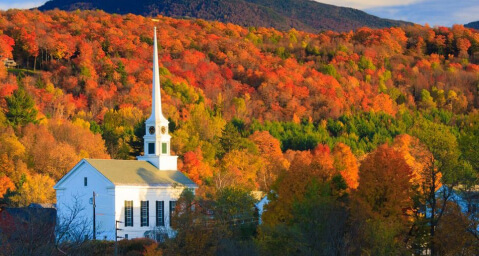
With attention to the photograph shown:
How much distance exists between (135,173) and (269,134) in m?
60.1

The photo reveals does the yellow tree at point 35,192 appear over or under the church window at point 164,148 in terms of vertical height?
under

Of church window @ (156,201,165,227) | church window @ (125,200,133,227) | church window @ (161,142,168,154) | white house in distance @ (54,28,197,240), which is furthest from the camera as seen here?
church window @ (161,142,168,154)

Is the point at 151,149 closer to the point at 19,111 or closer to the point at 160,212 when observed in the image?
the point at 160,212

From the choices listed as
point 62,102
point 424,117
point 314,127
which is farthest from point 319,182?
point 424,117

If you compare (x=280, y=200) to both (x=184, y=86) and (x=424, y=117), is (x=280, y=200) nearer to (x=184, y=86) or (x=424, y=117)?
(x=184, y=86)

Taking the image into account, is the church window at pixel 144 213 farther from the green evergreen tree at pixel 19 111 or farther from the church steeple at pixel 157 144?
the green evergreen tree at pixel 19 111

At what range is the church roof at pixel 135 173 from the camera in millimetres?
75875

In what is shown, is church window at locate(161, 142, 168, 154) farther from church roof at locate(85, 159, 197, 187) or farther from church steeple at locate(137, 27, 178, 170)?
church roof at locate(85, 159, 197, 187)

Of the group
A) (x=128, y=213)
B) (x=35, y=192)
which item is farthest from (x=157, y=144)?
(x=35, y=192)

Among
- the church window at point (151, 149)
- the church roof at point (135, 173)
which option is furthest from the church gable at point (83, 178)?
the church window at point (151, 149)

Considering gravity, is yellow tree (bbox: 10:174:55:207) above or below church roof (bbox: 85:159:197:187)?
below

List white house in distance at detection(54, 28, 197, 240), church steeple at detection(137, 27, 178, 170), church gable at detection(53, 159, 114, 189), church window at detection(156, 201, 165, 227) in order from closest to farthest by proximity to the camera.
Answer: white house in distance at detection(54, 28, 197, 240)
church gable at detection(53, 159, 114, 189)
church window at detection(156, 201, 165, 227)
church steeple at detection(137, 27, 178, 170)

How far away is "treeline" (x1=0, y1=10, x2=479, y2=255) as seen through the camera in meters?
60.4

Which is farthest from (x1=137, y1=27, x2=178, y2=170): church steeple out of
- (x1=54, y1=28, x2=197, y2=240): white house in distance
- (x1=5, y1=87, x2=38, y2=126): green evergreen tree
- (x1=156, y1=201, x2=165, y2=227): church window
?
(x1=5, y1=87, x2=38, y2=126): green evergreen tree
